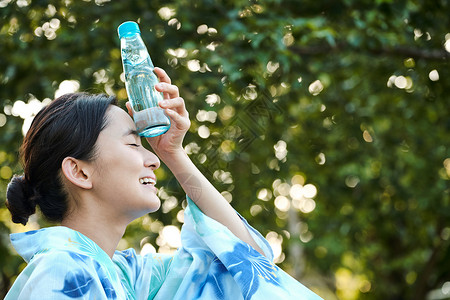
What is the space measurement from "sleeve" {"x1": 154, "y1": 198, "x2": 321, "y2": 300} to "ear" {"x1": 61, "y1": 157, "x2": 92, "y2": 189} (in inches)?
15.5

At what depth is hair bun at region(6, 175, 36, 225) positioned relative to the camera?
1969 millimetres

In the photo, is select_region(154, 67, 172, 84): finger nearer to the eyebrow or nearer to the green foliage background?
the eyebrow

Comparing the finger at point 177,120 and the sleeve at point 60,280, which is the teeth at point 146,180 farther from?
the sleeve at point 60,280

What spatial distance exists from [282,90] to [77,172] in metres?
3.14

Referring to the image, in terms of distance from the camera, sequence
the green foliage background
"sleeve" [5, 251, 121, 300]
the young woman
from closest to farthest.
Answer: "sleeve" [5, 251, 121, 300] < the young woman < the green foliage background

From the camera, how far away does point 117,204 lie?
185cm

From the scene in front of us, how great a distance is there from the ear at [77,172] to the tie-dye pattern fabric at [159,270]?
171 mm

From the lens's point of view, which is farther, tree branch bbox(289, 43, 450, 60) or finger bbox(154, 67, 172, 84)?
tree branch bbox(289, 43, 450, 60)

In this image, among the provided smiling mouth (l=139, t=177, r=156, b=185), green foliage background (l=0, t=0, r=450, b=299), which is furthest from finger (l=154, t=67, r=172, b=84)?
green foliage background (l=0, t=0, r=450, b=299)

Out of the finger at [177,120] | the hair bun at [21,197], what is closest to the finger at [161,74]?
the finger at [177,120]

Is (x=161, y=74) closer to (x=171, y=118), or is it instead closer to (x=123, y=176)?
(x=171, y=118)

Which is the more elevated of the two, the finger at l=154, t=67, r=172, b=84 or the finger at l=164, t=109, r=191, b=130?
the finger at l=154, t=67, r=172, b=84

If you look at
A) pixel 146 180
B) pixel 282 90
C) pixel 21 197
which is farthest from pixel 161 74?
pixel 282 90

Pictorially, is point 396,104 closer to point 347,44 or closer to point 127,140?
point 347,44
